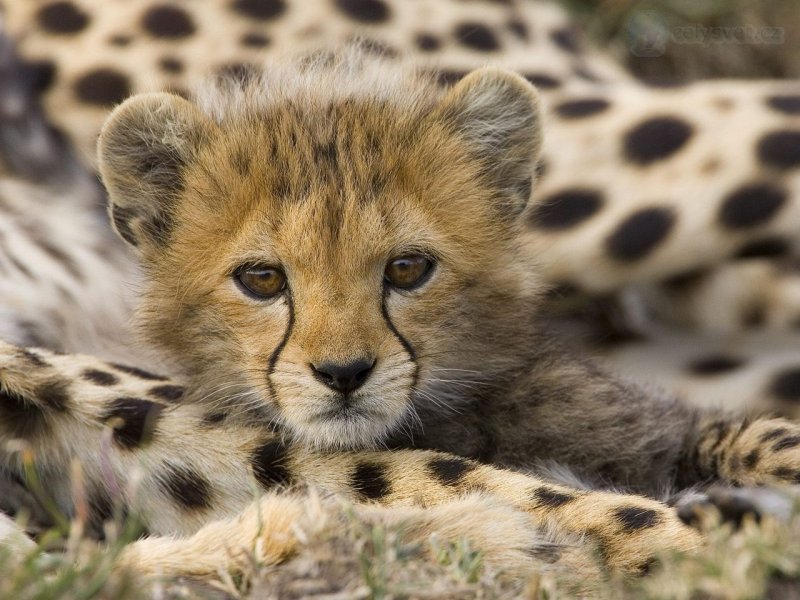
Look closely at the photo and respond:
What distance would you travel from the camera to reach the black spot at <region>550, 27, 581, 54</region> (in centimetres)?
381

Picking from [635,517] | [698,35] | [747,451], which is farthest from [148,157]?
[698,35]

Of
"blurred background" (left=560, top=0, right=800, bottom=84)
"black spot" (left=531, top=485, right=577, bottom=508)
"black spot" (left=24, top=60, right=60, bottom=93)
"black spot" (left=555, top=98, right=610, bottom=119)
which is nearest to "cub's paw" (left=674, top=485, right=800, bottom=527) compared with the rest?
"black spot" (left=531, top=485, right=577, bottom=508)

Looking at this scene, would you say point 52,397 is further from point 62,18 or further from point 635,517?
point 62,18

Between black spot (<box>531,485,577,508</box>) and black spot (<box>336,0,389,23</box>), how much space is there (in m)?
1.88

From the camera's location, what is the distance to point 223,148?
2.26m

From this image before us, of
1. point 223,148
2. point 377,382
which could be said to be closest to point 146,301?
point 223,148

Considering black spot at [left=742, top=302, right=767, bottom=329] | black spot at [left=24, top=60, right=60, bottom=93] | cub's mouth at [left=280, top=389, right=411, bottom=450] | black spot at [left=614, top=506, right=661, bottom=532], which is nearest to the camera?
black spot at [left=614, top=506, right=661, bottom=532]

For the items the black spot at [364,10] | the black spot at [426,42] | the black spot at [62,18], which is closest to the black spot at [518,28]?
the black spot at [426,42]

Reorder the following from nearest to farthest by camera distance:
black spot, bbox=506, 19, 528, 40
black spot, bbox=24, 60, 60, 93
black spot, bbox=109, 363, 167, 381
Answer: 1. black spot, bbox=109, 363, 167, 381
2. black spot, bbox=24, 60, 60, 93
3. black spot, bbox=506, 19, 528, 40

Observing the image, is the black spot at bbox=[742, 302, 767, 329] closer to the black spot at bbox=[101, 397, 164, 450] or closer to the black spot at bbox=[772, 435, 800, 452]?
the black spot at bbox=[772, 435, 800, 452]

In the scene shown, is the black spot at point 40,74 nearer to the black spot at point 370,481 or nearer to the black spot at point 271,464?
the black spot at point 271,464

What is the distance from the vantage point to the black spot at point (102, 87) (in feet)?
11.1

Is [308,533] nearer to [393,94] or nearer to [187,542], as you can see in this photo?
[187,542]

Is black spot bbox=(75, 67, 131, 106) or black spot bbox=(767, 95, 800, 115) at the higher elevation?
black spot bbox=(767, 95, 800, 115)
